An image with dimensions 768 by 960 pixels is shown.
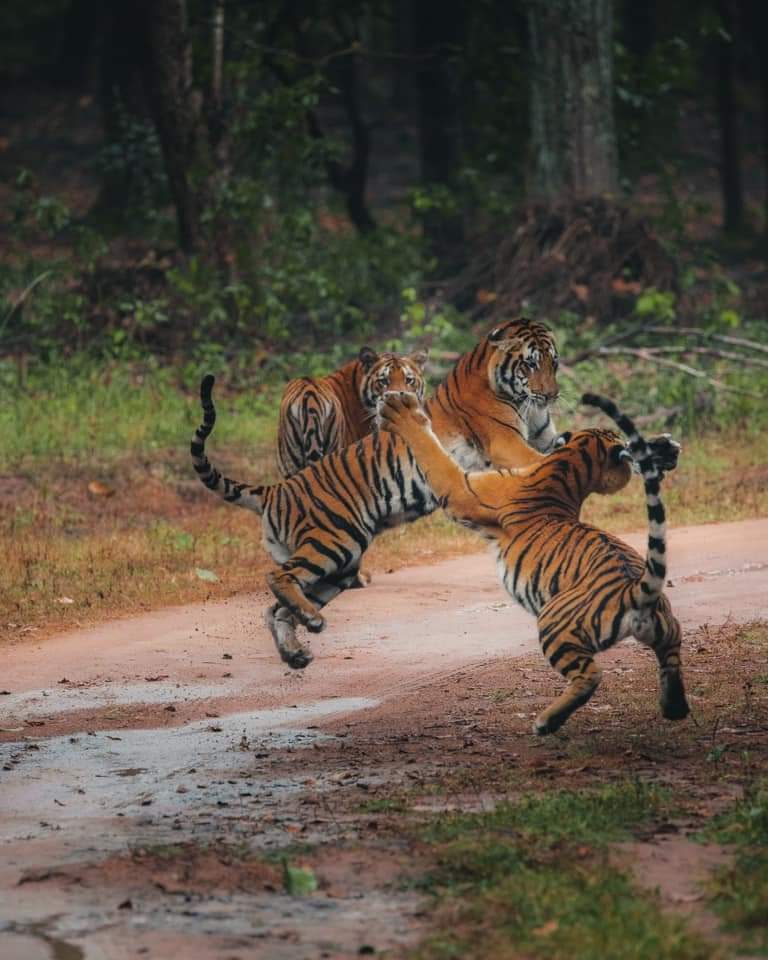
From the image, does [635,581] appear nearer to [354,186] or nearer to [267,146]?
[267,146]

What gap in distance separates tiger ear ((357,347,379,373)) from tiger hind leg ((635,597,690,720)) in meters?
3.50

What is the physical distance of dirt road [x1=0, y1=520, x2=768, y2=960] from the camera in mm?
4543

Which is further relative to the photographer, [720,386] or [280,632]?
[720,386]

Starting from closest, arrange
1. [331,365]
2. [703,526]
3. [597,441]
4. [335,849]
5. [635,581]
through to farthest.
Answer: [335,849] → [635,581] → [597,441] → [703,526] → [331,365]

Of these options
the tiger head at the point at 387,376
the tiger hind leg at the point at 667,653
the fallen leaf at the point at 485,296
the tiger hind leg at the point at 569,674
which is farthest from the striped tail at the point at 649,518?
the fallen leaf at the point at 485,296

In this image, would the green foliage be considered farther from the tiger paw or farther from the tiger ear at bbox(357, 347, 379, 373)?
the tiger ear at bbox(357, 347, 379, 373)

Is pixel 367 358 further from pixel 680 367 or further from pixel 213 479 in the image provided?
pixel 680 367

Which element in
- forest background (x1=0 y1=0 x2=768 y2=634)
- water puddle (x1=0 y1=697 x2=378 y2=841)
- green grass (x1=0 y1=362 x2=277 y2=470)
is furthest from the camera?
green grass (x1=0 y1=362 x2=277 y2=470)

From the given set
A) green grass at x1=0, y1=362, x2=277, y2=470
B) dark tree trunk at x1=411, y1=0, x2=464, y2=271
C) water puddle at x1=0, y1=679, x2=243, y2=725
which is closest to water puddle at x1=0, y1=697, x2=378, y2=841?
water puddle at x1=0, y1=679, x2=243, y2=725

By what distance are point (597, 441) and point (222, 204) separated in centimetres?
918

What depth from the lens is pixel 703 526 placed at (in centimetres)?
1037

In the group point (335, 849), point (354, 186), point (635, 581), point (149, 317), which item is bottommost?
point (335, 849)

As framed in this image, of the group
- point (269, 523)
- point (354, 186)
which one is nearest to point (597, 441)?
point (269, 523)

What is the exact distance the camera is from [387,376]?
909 cm
